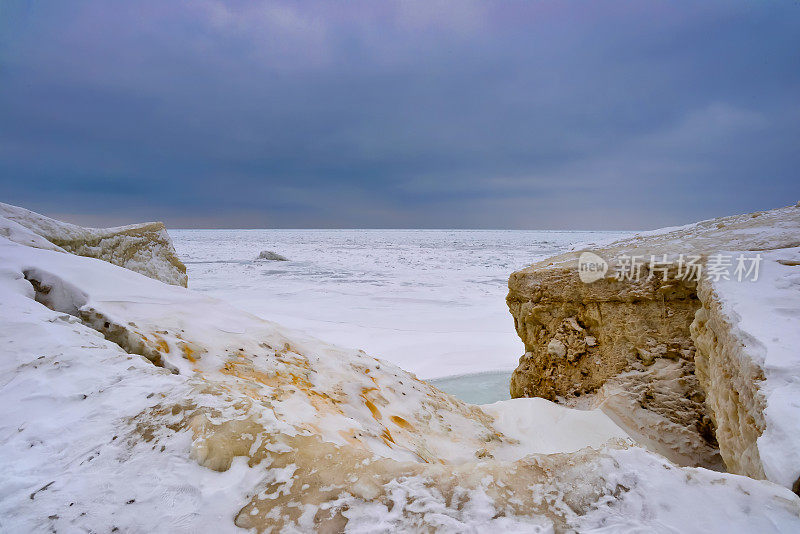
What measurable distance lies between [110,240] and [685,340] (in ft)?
18.6

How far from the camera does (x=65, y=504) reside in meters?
1.01

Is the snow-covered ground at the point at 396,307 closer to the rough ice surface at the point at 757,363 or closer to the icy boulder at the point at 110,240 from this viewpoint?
the rough ice surface at the point at 757,363

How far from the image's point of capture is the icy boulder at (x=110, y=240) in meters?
3.35

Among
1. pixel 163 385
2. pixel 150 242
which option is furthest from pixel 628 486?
pixel 150 242

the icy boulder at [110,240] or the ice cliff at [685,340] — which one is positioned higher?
the icy boulder at [110,240]

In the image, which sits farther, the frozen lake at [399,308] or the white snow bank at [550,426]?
the frozen lake at [399,308]

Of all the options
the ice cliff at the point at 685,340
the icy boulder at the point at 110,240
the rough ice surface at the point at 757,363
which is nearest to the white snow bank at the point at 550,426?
the ice cliff at the point at 685,340

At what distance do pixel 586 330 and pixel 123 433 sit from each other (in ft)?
12.3

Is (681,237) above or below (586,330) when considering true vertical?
above

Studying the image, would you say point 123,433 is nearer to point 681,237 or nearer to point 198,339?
point 198,339

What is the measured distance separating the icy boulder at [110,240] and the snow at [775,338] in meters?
4.59

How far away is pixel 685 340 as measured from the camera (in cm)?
325

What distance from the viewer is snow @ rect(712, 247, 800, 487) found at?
1.26m

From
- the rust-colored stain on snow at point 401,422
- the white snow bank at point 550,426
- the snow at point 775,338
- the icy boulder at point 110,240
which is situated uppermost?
the icy boulder at point 110,240
